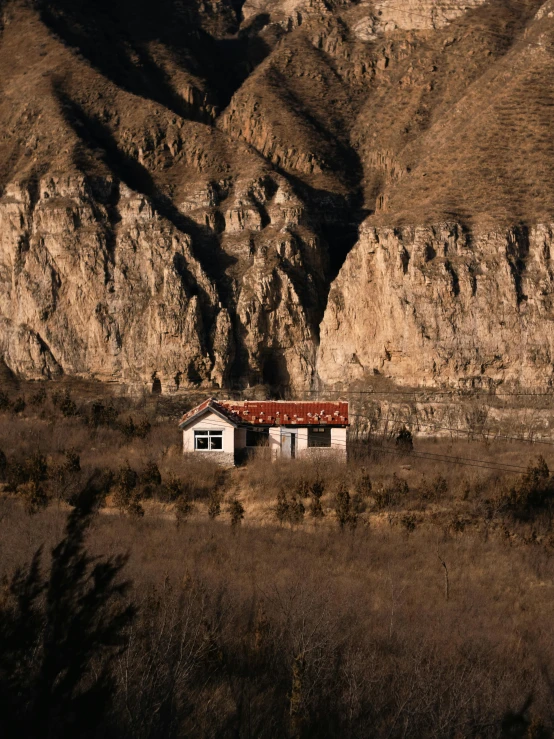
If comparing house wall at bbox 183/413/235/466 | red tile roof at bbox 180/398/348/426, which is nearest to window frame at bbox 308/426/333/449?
red tile roof at bbox 180/398/348/426

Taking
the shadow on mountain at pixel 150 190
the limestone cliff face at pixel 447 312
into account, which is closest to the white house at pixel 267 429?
the limestone cliff face at pixel 447 312

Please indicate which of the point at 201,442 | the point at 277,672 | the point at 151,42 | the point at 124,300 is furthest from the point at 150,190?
the point at 277,672

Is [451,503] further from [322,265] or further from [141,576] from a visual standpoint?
[322,265]

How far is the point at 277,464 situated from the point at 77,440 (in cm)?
915

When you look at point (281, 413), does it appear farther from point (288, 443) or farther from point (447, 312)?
point (447, 312)

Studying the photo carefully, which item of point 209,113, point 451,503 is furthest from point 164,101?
point 451,503

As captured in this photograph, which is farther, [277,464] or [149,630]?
[277,464]

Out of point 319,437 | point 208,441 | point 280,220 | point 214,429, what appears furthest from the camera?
point 280,220

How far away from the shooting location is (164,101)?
76312 millimetres

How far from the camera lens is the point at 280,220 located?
6125 centimetres

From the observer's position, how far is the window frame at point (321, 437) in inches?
1710

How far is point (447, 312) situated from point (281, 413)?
14527mm

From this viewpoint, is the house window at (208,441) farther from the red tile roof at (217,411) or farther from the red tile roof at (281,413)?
the red tile roof at (281,413)

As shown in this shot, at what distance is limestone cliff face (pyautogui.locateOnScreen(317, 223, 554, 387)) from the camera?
53594mm
